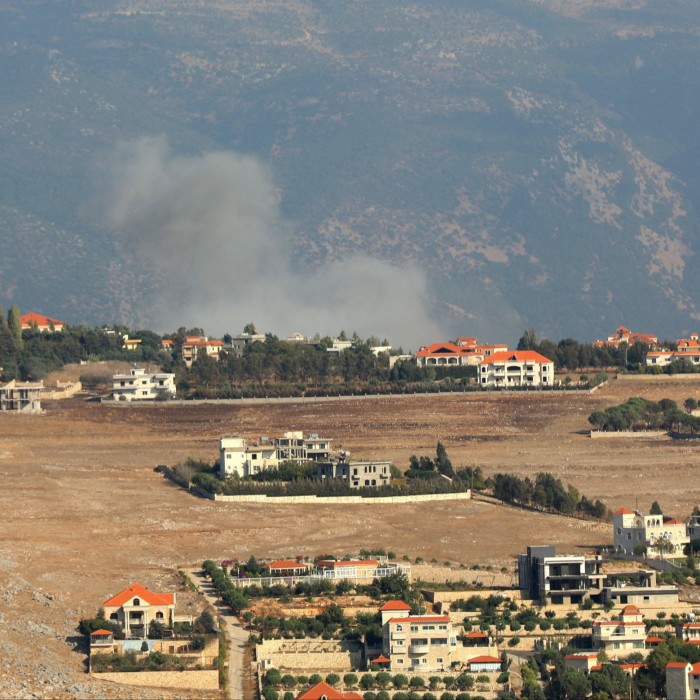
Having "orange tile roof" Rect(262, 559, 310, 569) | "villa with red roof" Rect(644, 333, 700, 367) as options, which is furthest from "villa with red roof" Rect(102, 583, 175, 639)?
"villa with red roof" Rect(644, 333, 700, 367)

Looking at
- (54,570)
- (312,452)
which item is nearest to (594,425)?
(312,452)

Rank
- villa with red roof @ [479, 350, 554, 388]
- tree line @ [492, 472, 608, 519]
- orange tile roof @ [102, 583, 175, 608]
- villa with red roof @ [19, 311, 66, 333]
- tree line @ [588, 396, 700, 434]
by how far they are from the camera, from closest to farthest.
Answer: orange tile roof @ [102, 583, 175, 608]
tree line @ [492, 472, 608, 519]
tree line @ [588, 396, 700, 434]
villa with red roof @ [479, 350, 554, 388]
villa with red roof @ [19, 311, 66, 333]

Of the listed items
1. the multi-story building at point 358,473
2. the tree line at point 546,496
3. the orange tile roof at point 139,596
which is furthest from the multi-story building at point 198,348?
the orange tile roof at point 139,596

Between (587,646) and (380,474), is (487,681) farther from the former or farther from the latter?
(380,474)

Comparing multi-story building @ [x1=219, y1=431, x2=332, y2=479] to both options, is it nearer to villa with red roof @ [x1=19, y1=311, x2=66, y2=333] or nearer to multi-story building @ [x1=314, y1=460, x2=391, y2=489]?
multi-story building @ [x1=314, y1=460, x2=391, y2=489]

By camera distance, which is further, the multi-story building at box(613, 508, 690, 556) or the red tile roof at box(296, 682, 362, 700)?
the multi-story building at box(613, 508, 690, 556)

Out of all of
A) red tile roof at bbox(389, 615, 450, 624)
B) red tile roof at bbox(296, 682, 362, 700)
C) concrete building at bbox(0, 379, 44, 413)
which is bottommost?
red tile roof at bbox(296, 682, 362, 700)

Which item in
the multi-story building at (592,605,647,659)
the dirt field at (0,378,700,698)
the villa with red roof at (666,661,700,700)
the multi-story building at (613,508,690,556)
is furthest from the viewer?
the multi-story building at (613,508,690,556)
